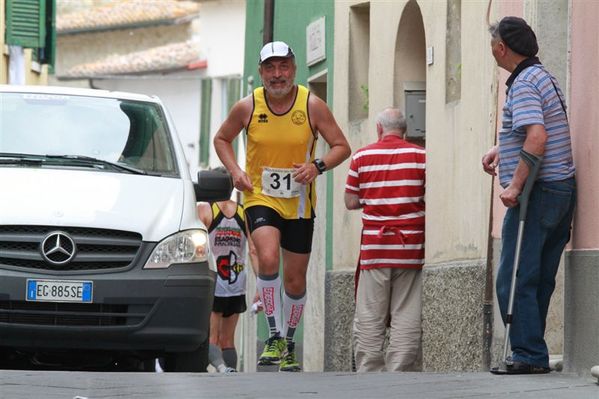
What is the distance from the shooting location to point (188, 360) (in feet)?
35.2

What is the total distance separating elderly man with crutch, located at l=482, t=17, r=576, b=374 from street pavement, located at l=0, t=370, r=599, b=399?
30cm

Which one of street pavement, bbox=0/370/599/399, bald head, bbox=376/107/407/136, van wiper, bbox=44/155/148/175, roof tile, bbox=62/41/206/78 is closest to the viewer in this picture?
street pavement, bbox=0/370/599/399

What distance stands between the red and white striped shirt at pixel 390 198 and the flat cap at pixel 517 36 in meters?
3.30

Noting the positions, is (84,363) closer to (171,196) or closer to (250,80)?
(171,196)

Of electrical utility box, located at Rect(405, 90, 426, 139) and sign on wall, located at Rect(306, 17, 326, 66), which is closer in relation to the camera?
electrical utility box, located at Rect(405, 90, 426, 139)

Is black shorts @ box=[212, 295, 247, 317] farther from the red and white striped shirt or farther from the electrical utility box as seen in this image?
the red and white striped shirt

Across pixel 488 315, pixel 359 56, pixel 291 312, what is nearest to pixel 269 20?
pixel 359 56

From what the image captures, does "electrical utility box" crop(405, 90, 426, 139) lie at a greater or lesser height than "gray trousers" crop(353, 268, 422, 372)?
greater

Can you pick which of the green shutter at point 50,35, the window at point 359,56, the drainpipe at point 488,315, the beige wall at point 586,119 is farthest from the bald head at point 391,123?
the green shutter at point 50,35

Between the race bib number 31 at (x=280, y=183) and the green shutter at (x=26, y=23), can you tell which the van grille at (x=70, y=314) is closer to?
the race bib number 31 at (x=280, y=183)

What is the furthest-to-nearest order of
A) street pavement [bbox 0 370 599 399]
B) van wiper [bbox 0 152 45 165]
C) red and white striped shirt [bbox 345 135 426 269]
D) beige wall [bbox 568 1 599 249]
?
red and white striped shirt [bbox 345 135 426 269], van wiper [bbox 0 152 45 165], beige wall [bbox 568 1 599 249], street pavement [bbox 0 370 599 399]

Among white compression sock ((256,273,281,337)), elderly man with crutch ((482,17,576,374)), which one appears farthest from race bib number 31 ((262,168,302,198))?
elderly man with crutch ((482,17,576,374))

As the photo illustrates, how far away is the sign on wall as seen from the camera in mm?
19094

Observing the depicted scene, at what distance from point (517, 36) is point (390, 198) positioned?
11.3 feet
